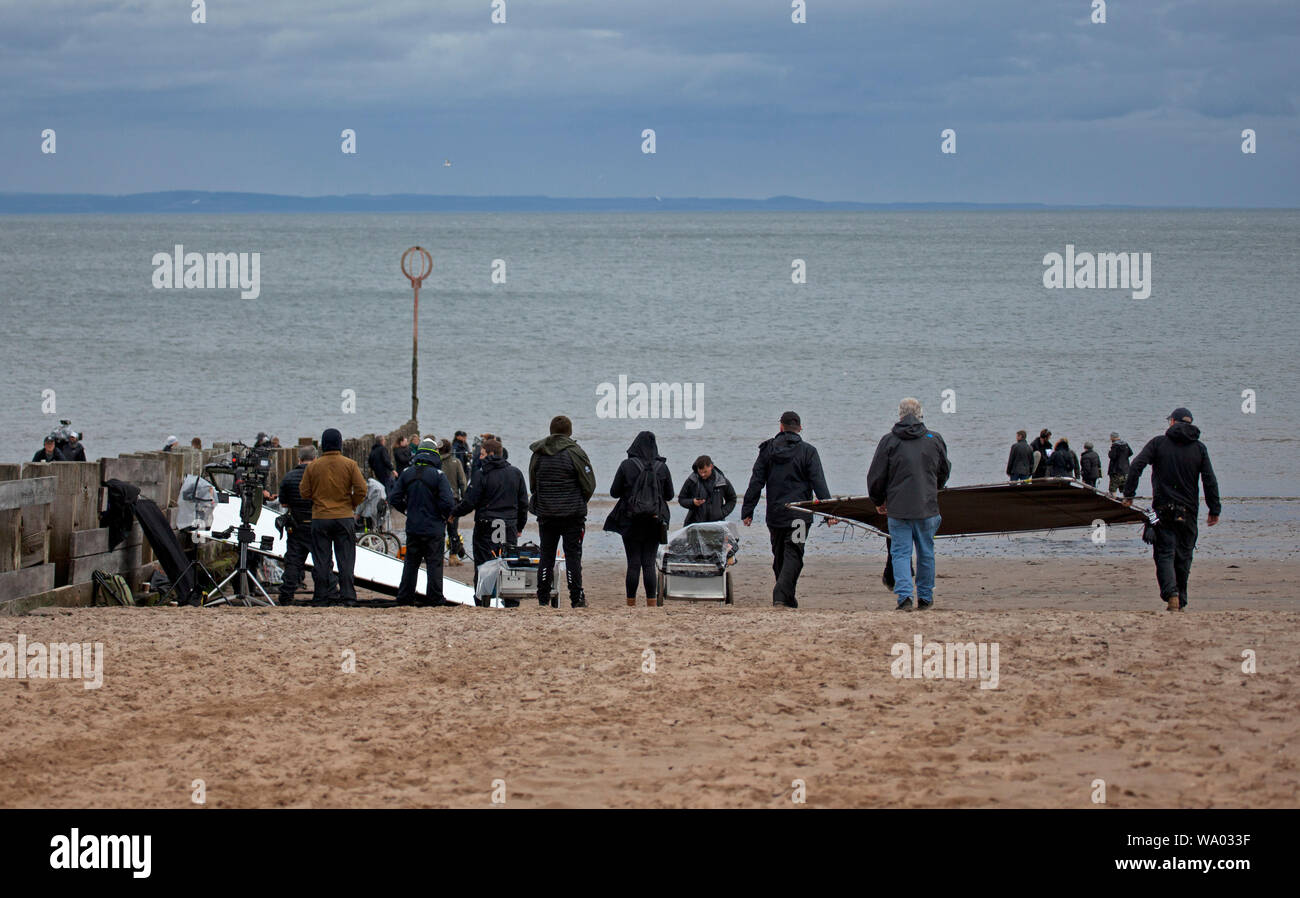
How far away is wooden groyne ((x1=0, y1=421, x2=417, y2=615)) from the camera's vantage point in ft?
34.9

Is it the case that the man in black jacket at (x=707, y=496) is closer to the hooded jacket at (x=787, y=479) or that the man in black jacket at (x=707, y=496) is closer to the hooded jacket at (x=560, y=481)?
the hooded jacket at (x=787, y=479)

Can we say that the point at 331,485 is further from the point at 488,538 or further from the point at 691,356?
the point at 691,356

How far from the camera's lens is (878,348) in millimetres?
70625

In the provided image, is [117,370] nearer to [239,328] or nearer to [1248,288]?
[239,328]

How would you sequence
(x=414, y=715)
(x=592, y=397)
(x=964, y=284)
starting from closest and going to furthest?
(x=414, y=715)
(x=592, y=397)
(x=964, y=284)

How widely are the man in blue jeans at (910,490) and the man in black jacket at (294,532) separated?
5.19 metres

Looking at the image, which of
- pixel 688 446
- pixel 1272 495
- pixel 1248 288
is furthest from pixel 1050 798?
pixel 1248 288

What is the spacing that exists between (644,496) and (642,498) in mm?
25

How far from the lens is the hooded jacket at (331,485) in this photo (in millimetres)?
11797

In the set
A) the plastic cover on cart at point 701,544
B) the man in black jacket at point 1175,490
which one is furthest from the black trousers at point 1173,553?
the plastic cover on cart at point 701,544

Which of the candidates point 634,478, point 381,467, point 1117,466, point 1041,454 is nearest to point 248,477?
point 634,478
